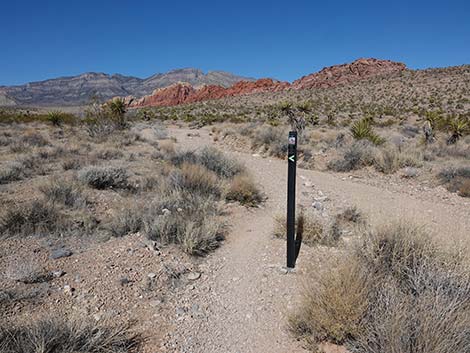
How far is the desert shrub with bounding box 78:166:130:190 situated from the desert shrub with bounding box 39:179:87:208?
63 cm

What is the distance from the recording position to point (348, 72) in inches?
2721

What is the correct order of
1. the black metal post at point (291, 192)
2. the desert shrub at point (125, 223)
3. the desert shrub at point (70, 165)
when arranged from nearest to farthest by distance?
the black metal post at point (291, 192)
the desert shrub at point (125, 223)
the desert shrub at point (70, 165)

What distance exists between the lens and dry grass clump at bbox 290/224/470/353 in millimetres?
2266

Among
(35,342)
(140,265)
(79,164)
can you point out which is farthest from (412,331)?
(79,164)

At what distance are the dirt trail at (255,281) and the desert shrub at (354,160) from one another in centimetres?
305

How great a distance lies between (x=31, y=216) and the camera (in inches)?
191

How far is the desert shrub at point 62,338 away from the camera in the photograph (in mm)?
2414

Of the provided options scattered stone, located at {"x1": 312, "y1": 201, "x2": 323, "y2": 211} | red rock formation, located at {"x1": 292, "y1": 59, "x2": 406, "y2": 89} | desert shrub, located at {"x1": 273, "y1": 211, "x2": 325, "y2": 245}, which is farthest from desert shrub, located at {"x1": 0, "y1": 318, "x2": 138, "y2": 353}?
red rock formation, located at {"x1": 292, "y1": 59, "x2": 406, "y2": 89}

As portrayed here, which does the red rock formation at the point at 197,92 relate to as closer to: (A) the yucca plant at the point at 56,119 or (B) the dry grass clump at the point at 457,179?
(A) the yucca plant at the point at 56,119

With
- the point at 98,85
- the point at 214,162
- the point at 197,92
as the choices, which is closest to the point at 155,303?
the point at 214,162

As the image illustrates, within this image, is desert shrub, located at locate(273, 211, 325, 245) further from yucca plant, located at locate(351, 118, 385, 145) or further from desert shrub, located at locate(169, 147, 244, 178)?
yucca plant, located at locate(351, 118, 385, 145)

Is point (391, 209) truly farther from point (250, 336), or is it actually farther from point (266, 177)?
point (250, 336)

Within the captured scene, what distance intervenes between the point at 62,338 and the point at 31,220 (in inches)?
113

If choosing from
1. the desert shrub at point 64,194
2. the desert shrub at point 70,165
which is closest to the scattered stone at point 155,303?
the desert shrub at point 64,194
